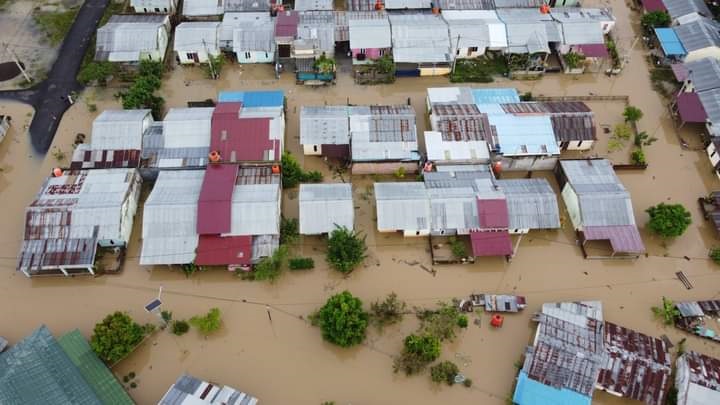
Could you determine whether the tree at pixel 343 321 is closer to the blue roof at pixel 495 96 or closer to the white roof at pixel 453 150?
the white roof at pixel 453 150

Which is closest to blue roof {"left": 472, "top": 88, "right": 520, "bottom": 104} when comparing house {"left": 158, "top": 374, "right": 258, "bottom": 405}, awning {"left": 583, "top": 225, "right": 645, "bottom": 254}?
awning {"left": 583, "top": 225, "right": 645, "bottom": 254}

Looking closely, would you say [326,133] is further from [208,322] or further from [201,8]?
[201,8]

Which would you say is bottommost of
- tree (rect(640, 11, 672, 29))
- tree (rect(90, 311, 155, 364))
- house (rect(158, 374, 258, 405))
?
house (rect(158, 374, 258, 405))

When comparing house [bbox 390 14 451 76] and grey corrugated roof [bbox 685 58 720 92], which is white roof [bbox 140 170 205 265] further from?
grey corrugated roof [bbox 685 58 720 92]

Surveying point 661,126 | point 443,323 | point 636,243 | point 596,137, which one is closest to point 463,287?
point 443,323

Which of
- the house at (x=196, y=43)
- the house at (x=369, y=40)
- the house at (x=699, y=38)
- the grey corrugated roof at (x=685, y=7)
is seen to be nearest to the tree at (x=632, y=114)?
the house at (x=699, y=38)

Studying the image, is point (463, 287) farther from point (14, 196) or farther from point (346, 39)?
point (14, 196)
